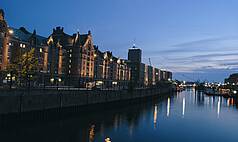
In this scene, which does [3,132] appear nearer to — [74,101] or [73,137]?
[73,137]

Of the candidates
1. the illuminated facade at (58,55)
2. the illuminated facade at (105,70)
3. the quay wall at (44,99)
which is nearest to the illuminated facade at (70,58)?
the illuminated facade at (58,55)

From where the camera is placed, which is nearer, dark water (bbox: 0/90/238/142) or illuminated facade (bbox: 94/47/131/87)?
dark water (bbox: 0/90/238/142)

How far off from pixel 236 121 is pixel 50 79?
74.3 metres

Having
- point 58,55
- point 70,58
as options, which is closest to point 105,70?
point 70,58

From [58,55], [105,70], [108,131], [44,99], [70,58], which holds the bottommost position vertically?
[108,131]

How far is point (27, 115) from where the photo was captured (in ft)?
172

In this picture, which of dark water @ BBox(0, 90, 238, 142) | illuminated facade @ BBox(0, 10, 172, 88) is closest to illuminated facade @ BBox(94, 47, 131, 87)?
illuminated facade @ BBox(0, 10, 172, 88)

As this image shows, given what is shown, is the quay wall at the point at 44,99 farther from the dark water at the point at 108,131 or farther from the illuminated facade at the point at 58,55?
the illuminated facade at the point at 58,55

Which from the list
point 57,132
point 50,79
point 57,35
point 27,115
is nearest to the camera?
point 57,132

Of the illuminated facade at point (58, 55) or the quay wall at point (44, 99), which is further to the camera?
the illuminated facade at point (58, 55)

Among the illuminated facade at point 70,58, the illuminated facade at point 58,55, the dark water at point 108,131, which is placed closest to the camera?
the dark water at point 108,131

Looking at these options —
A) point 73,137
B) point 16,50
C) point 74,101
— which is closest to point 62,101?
point 74,101

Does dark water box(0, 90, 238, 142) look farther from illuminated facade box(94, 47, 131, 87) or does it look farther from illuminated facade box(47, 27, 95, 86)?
illuminated facade box(94, 47, 131, 87)

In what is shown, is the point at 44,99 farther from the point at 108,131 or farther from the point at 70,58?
the point at 70,58
